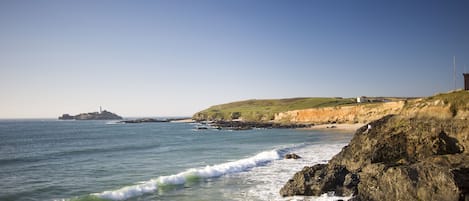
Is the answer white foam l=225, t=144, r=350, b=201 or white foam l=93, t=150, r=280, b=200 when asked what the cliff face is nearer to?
white foam l=225, t=144, r=350, b=201

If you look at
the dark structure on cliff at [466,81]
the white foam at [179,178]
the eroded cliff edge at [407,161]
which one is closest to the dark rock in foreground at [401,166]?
the eroded cliff edge at [407,161]

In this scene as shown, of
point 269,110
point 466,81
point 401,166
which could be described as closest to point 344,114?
point 269,110

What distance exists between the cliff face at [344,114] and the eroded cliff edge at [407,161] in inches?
2127

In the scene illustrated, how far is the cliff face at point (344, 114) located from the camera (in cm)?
7774

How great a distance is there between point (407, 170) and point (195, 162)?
20949 mm

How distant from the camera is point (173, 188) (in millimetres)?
19906

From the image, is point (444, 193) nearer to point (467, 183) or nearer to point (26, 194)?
point (467, 183)

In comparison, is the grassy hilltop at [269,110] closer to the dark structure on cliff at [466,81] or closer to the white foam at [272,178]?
the dark structure on cliff at [466,81]

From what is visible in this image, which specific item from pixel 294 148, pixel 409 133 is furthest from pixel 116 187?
pixel 294 148

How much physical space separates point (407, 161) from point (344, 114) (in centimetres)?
8033

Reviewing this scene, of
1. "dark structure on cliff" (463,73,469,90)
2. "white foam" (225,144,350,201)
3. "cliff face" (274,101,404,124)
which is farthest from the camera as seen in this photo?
"cliff face" (274,101,404,124)

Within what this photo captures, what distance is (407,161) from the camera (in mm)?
14617

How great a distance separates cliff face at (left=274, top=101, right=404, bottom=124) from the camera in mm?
77744

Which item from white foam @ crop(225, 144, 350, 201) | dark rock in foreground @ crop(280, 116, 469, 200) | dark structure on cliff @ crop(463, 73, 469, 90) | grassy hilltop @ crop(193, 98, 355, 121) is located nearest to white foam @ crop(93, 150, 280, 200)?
white foam @ crop(225, 144, 350, 201)
